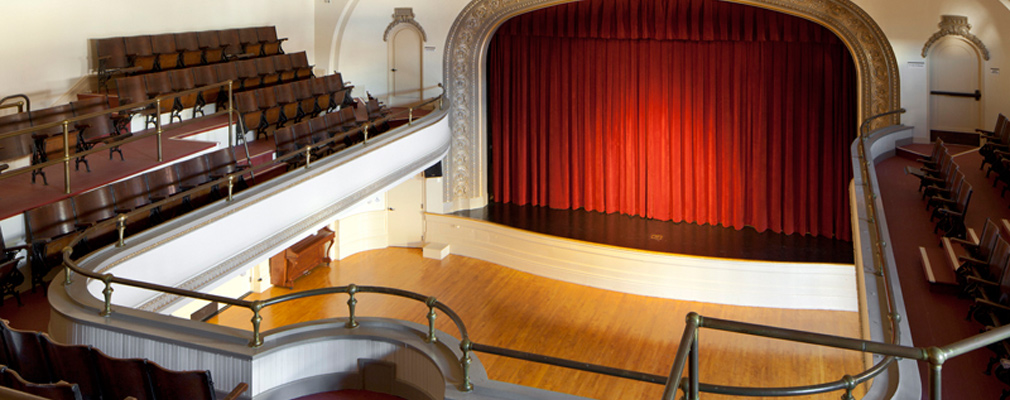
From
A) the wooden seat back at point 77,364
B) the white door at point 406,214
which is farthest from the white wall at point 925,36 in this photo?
the wooden seat back at point 77,364

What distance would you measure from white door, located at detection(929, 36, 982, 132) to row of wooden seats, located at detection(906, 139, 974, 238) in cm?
183

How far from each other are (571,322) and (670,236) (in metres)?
2.54

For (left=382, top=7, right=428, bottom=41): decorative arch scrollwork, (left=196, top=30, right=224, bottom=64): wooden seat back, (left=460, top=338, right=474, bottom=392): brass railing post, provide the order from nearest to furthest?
1. (left=460, top=338, right=474, bottom=392): brass railing post
2. (left=196, top=30, right=224, bottom=64): wooden seat back
3. (left=382, top=7, right=428, bottom=41): decorative arch scrollwork

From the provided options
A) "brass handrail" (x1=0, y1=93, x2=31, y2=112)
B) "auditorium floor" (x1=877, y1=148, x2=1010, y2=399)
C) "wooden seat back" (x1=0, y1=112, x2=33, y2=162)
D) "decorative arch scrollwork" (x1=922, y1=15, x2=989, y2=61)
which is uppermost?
"decorative arch scrollwork" (x1=922, y1=15, x2=989, y2=61)

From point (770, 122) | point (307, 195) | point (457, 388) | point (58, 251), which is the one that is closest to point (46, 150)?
point (58, 251)

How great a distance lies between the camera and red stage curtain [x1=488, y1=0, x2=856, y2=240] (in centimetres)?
1167

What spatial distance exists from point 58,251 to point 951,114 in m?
9.82

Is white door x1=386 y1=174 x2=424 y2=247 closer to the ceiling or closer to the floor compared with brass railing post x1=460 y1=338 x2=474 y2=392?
closer to the floor

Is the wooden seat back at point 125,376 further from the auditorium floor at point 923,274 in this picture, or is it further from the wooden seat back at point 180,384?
the auditorium floor at point 923,274

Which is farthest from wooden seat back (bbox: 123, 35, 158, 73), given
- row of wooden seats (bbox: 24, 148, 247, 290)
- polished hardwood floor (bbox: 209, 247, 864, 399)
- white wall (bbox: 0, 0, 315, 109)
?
polished hardwood floor (bbox: 209, 247, 864, 399)

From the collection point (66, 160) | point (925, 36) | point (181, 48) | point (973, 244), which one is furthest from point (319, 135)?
point (925, 36)

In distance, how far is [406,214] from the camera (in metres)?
13.3

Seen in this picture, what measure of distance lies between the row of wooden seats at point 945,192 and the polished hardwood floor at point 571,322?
7.53ft

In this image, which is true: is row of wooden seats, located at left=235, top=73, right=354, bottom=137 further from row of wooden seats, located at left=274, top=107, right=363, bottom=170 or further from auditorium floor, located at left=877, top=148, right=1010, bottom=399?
auditorium floor, located at left=877, top=148, right=1010, bottom=399
